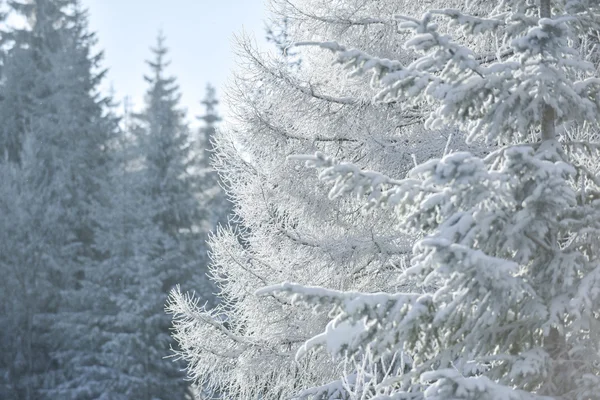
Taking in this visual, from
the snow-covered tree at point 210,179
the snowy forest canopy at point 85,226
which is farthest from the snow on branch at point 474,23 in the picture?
the snowy forest canopy at point 85,226

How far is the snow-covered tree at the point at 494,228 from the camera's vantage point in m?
2.95

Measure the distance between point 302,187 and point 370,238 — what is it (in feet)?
3.34

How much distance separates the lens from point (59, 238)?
20609 millimetres

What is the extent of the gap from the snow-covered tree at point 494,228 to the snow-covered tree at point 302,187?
302cm

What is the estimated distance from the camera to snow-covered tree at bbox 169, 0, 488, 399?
22.9ft

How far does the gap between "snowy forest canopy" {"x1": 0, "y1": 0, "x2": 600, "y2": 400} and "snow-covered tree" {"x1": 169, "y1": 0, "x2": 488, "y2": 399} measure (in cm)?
3

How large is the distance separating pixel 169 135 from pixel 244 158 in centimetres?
1442

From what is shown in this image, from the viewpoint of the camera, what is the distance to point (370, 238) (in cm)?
701

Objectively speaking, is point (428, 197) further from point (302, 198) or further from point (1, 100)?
point (1, 100)

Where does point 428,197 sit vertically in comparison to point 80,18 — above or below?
below

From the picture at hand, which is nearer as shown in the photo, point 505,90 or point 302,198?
point 505,90

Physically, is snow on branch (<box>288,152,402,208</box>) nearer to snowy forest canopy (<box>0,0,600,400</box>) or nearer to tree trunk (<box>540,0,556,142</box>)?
snowy forest canopy (<box>0,0,600,400</box>)

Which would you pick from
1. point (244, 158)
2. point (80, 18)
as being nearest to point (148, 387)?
point (244, 158)

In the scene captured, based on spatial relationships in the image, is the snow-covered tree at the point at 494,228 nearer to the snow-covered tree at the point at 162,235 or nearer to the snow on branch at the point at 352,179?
the snow on branch at the point at 352,179
